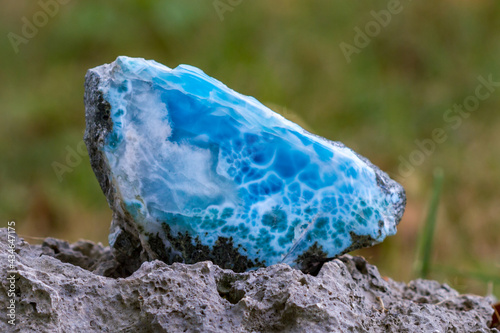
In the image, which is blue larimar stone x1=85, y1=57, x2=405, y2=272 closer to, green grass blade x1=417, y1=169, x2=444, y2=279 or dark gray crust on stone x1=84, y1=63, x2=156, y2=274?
dark gray crust on stone x1=84, y1=63, x2=156, y2=274

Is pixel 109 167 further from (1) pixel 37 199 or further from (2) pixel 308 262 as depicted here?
(1) pixel 37 199

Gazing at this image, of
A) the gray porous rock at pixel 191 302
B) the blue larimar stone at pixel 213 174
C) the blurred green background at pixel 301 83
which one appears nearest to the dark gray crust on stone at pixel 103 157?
the blue larimar stone at pixel 213 174

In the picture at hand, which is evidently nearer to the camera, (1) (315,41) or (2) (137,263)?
(2) (137,263)

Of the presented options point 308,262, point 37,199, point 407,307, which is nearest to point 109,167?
point 308,262

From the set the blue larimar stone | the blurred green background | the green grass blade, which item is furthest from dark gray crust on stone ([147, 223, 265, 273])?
the blurred green background

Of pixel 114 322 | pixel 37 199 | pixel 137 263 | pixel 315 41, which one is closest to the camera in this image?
pixel 114 322

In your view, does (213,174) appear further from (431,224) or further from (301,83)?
(301,83)

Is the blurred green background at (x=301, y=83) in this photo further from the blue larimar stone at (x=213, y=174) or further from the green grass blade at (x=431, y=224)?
the blue larimar stone at (x=213, y=174)

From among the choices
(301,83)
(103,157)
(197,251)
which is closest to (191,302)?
(197,251)

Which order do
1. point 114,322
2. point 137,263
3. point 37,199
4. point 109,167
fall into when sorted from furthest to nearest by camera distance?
point 37,199
point 137,263
point 109,167
point 114,322
